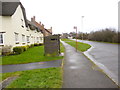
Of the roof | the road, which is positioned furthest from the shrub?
the road

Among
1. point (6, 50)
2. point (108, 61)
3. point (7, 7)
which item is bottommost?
point (108, 61)

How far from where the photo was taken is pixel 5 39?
13.4 meters

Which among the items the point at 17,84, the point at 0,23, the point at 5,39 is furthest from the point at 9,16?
the point at 17,84

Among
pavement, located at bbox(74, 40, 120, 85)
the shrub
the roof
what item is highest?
the roof

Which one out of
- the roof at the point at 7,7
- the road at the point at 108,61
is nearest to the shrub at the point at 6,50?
the roof at the point at 7,7

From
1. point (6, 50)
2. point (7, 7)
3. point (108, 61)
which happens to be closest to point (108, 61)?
point (108, 61)

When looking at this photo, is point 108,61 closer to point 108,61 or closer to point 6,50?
point 108,61

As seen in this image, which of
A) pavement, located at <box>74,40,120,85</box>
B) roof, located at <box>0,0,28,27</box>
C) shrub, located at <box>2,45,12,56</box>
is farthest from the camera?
roof, located at <box>0,0,28,27</box>

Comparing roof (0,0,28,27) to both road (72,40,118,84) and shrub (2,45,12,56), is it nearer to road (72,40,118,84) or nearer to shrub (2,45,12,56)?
shrub (2,45,12,56)

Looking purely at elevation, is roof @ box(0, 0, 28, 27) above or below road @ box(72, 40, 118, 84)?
above

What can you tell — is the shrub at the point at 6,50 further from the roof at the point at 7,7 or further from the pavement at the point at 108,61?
the pavement at the point at 108,61

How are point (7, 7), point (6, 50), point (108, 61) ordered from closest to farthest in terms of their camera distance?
point (108, 61) < point (6, 50) < point (7, 7)

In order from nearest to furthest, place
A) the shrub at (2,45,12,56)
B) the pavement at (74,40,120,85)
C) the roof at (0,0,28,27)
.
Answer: the pavement at (74,40,120,85) → the shrub at (2,45,12,56) → the roof at (0,0,28,27)

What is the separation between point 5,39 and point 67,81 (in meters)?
11.2
